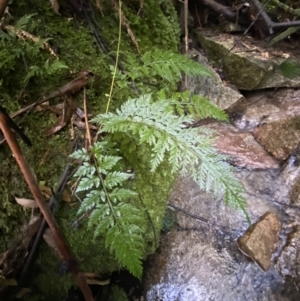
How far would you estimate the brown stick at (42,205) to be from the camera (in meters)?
1.66

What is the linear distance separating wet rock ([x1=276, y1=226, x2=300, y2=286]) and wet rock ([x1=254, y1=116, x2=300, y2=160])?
2.49 ft

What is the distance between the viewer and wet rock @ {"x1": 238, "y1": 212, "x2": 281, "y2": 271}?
7.45 feet

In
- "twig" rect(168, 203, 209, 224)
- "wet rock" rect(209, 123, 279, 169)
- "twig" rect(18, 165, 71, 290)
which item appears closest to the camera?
"twig" rect(18, 165, 71, 290)

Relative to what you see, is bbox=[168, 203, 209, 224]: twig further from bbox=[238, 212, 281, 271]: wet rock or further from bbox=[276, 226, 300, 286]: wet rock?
bbox=[276, 226, 300, 286]: wet rock

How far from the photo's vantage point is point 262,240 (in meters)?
2.32

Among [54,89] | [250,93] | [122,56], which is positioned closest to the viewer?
→ [54,89]

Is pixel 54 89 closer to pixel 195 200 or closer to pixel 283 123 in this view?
pixel 195 200

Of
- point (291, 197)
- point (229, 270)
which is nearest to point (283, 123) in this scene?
point (291, 197)

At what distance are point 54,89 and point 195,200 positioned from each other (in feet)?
3.76

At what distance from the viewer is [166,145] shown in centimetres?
168

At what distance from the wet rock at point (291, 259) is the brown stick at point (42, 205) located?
1.20 meters

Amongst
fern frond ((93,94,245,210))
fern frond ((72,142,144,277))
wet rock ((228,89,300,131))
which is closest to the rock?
wet rock ((228,89,300,131))

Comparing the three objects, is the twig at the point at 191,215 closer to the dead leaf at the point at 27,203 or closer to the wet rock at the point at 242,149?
the wet rock at the point at 242,149

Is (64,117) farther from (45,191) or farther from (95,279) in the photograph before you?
(95,279)
